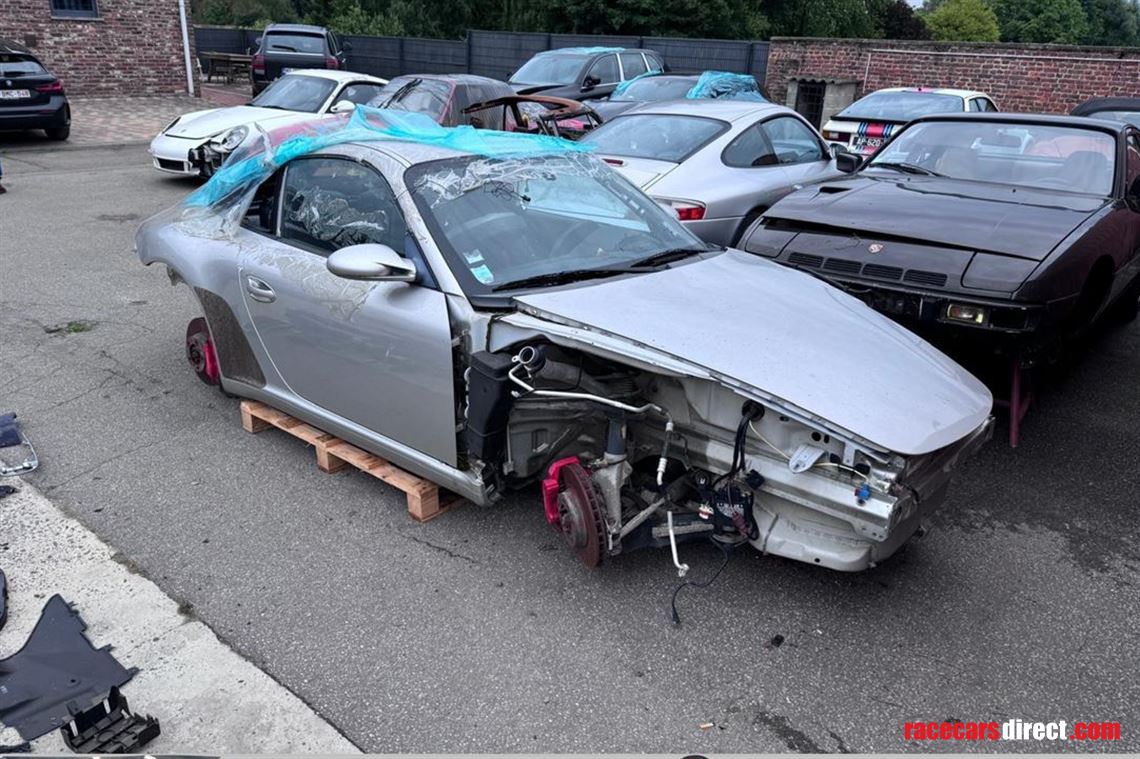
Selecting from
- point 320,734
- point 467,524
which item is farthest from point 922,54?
point 320,734

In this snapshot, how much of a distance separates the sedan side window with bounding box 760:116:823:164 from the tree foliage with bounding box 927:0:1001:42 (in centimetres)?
5320

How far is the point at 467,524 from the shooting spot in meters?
3.84

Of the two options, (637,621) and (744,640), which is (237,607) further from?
(744,640)

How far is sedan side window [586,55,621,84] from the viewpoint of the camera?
14.2m

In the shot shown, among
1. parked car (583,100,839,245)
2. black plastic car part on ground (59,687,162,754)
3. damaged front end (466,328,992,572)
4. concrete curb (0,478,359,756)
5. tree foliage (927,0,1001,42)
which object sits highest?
tree foliage (927,0,1001,42)

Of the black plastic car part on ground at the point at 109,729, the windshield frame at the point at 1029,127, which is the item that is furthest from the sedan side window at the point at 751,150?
the black plastic car part on ground at the point at 109,729

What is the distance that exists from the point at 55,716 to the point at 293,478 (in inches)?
65.4

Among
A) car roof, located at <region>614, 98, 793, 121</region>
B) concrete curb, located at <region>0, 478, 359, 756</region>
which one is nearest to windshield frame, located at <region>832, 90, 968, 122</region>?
car roof, located at <region>614, 98, 793, 121</region>

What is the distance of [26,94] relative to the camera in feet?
43.9

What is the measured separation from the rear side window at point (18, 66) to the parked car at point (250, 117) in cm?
378

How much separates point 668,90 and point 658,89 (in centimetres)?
15

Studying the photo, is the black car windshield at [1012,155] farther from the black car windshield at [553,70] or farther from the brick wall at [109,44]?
the brick wall at [109,44]

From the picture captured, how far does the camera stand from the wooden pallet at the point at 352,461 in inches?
150

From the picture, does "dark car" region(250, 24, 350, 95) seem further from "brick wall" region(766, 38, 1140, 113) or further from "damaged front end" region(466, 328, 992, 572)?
"damaged front end" region(466, 328, 992, 572)
